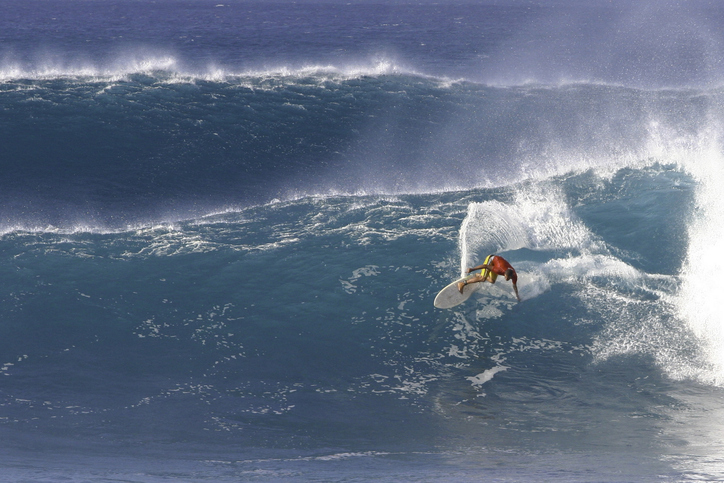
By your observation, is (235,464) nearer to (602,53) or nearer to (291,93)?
(291,93)

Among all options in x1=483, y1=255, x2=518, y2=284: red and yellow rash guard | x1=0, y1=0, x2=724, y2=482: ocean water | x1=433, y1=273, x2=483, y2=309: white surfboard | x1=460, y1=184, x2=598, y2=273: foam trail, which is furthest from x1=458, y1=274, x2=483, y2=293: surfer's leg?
x1=460, y1=184, x2=598, y2=273: foam trail

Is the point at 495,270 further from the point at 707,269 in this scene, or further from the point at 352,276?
the point at 707,269

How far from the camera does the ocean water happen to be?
1121cm

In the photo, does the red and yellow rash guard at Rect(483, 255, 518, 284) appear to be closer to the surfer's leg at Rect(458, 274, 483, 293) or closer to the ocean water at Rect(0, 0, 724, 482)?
the surfer's leg at Rect(458, 274, 483, 293)

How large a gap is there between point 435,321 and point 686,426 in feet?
18.8

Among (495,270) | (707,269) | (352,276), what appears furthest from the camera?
(352,276)

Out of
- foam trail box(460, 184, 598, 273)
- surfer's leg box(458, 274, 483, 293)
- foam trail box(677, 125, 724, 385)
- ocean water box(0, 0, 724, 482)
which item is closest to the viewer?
ocean water box(0, 0, 724, 482)

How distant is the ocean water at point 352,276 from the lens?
11.2 m

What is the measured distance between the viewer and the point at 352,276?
17172mm

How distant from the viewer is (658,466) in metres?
9.89

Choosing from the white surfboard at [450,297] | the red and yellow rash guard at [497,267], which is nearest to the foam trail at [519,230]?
the white surfboard at [450,297]

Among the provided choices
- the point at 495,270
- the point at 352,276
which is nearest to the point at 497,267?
the point at 495,270

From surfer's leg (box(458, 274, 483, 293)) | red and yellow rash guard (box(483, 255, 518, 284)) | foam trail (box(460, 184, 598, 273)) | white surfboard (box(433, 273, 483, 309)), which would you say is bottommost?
white surfboard (box(433, 273, 483, 309))

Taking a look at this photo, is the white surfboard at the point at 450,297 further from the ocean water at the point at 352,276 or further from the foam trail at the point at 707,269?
the foam trail at the point at 707,269
